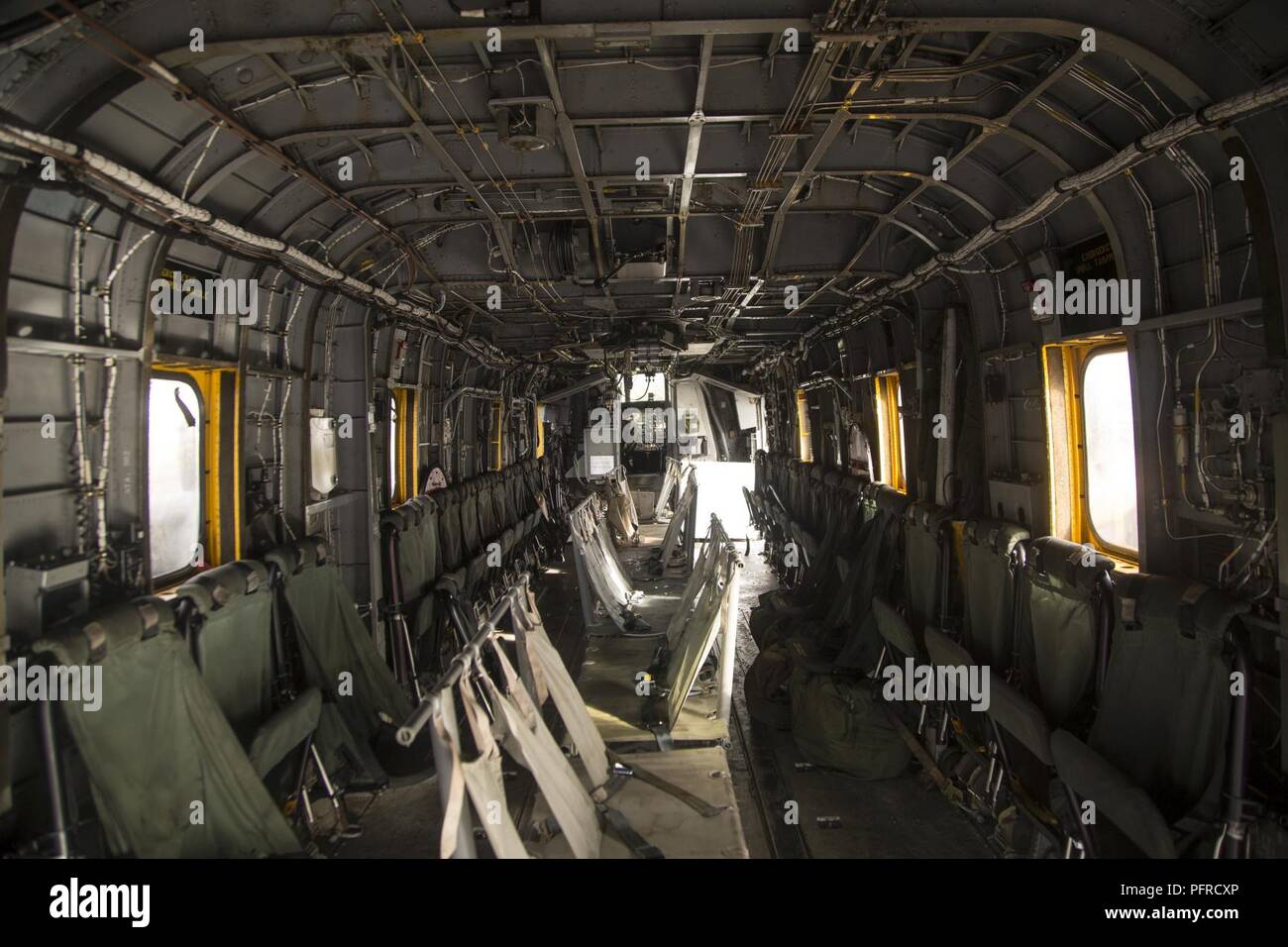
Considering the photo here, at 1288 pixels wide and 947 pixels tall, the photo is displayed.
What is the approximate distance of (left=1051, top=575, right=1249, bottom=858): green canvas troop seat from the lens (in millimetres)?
3340

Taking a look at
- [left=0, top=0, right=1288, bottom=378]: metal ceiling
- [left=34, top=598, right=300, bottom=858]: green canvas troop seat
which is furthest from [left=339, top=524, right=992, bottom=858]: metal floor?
[left=0, top=0, right=1288, bottom=378]: metal ceiling

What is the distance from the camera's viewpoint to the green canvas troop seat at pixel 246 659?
14.7ft

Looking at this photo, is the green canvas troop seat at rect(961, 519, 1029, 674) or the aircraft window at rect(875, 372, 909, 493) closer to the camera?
the green canvas troop seat at rect(961, 519, 1029, 674)

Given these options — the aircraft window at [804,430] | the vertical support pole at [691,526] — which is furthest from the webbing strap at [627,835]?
the aircraft window at [804,430]

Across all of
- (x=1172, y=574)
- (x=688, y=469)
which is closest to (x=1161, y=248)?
(x=1172, y=574)

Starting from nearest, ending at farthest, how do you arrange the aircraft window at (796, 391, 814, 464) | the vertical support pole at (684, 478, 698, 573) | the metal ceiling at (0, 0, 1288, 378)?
the metal ceiling at (0, 0, 1288, 378), the vertical support pole at (684, 478, 698, 573), the aircraft window at (796, 391, 814, 464)

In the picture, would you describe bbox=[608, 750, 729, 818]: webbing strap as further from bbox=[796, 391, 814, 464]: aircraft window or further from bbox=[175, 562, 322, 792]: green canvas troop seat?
bbox=[796, 391, 814, 464]: aircraft window

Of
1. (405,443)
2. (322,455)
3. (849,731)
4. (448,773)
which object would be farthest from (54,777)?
(405,443)

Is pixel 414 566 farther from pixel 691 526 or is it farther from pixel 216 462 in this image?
pixel 691 526

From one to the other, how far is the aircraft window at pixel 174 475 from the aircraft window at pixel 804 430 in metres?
12.1

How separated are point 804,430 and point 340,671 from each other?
39.6 ft

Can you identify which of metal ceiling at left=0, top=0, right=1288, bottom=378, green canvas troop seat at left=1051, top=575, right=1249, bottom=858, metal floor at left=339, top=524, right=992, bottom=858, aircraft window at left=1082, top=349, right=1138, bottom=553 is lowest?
metal floor at left=339, top=524, right=992, bottom=858

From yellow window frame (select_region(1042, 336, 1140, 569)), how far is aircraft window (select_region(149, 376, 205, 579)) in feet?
21.5

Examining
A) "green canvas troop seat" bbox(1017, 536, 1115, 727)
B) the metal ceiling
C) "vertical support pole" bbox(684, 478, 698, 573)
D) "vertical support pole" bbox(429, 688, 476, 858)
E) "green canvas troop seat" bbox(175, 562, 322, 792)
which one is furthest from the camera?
"vertical support pole" bbox(684, 478, 698, 573)
